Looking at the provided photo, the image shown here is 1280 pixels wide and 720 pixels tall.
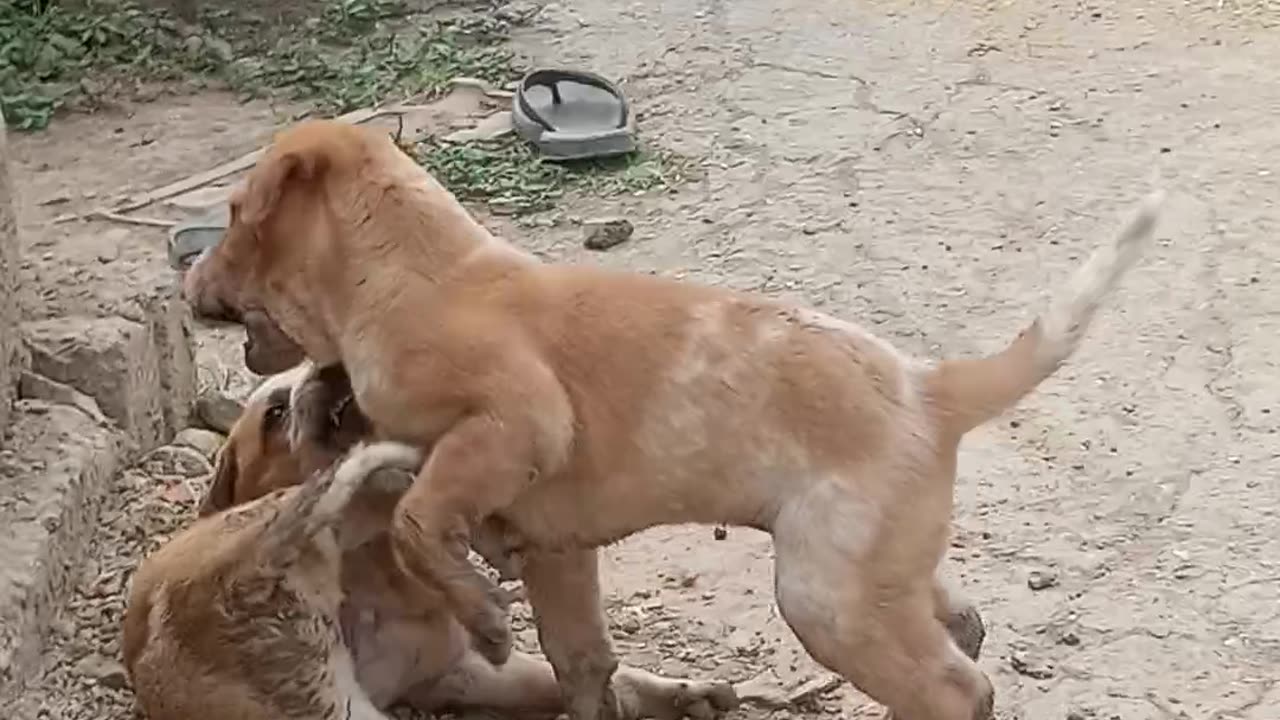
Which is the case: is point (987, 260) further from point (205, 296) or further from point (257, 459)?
point (205, 296)

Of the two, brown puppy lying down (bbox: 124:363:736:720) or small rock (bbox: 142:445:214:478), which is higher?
brown puppy lying down (bbox: 124:363:736:720)

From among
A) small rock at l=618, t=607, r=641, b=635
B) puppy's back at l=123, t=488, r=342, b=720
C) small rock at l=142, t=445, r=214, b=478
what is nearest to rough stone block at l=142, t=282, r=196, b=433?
small rock at l=142, t=445, r=214, b=478

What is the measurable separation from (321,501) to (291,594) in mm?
176

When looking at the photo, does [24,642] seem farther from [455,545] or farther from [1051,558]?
[1051,558]

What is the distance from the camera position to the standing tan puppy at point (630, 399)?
3.56 m

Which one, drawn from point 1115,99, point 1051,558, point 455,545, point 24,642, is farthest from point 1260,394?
point 24,642

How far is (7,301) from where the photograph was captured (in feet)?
14.6

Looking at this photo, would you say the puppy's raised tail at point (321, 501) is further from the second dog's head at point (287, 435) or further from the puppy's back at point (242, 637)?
the second dog's head at point (287, 435)

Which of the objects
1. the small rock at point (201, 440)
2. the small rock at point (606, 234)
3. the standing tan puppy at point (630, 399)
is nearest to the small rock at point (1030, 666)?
the standing tan puppy at point (630, 399)

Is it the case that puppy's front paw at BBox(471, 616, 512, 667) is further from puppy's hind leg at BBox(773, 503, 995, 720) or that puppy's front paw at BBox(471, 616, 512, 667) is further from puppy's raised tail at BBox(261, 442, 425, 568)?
puppy's hind leg at BBox(773, 503, 995, 720)

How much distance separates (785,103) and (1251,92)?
1.66 m

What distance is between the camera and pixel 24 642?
399 cm

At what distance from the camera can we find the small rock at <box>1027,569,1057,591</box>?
15.8 ft

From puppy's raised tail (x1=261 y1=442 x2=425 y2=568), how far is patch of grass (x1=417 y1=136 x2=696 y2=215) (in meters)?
3.45
